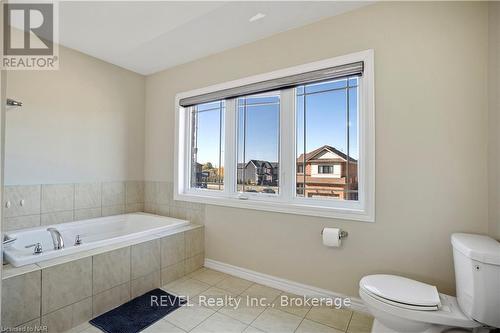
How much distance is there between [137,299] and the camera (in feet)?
7.00

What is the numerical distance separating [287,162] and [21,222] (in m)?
2.57

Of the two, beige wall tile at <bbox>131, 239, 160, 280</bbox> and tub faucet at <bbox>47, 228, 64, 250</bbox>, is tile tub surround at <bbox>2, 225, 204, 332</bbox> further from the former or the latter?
tub faucet at <bbox>47, 228, 64, 250</bbox>

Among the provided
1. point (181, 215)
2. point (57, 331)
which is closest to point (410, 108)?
point (181, 215)

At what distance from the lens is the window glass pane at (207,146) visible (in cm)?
296

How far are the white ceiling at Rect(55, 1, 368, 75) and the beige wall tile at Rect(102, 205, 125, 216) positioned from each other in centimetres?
181

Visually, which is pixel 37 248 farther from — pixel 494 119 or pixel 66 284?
pixel 494 119

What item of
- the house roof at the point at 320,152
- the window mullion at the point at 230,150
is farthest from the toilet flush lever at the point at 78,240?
the house roof at the point at 320,152

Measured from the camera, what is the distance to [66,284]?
1.73m

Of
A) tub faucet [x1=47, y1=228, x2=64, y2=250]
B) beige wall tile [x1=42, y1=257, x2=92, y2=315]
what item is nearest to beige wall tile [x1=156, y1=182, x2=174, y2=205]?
tub faucet [x1=47, y1=228, x2=64, y2=250]

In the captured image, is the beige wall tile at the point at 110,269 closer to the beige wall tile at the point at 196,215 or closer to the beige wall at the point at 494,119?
the beige wall tile at the point at 196,215

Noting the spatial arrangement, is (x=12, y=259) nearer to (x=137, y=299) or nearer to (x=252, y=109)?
(x=137, y=299)

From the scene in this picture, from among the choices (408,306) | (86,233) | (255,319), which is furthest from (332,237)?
(86,233)

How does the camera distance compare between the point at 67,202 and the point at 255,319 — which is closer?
the point at 255,319

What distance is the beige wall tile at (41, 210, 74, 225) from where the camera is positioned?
2527mm
